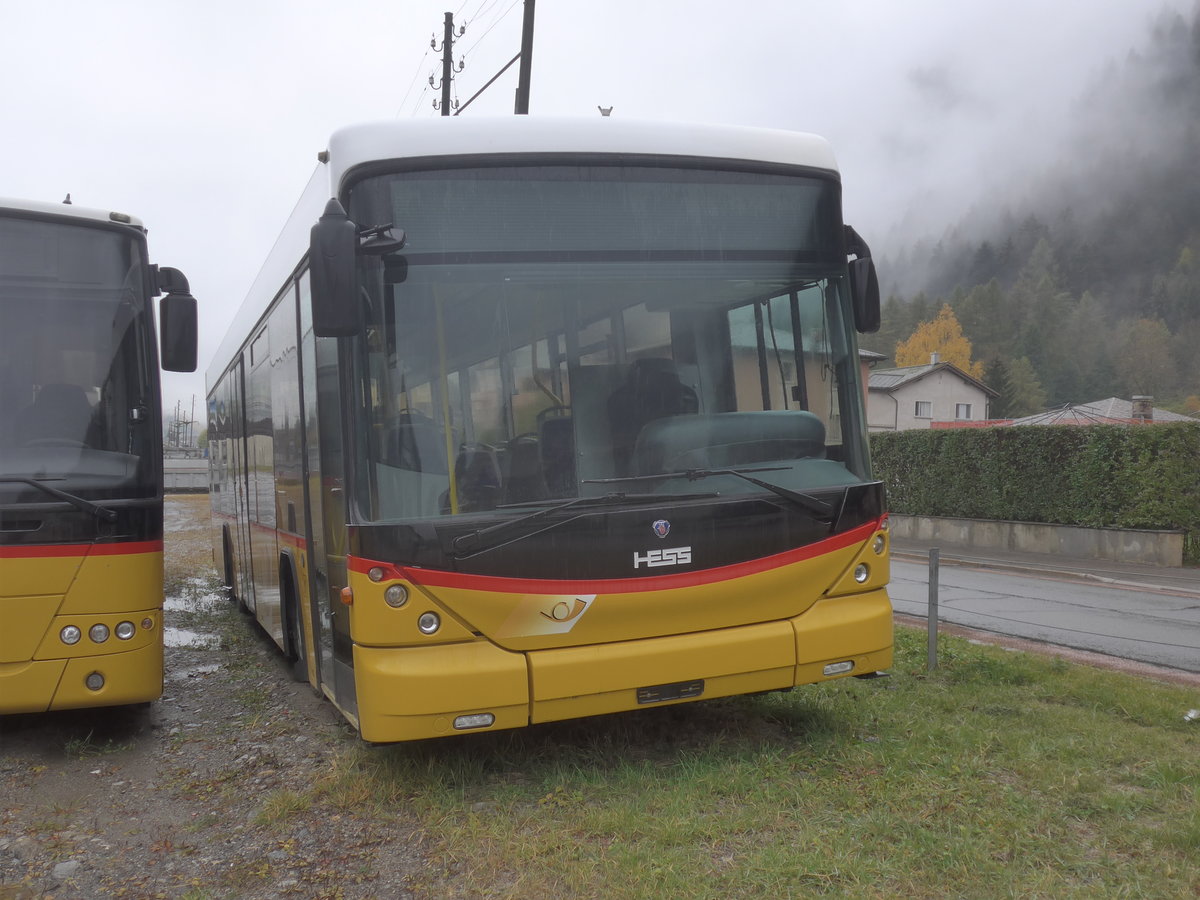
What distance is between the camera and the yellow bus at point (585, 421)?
495 cm

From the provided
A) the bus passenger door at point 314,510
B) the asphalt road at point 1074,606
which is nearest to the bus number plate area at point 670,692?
the bus passenger door at point 314,510

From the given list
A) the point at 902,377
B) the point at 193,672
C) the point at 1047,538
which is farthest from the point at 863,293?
the point at 902,377

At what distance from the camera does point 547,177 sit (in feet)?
17.4

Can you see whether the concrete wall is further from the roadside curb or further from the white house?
the white house

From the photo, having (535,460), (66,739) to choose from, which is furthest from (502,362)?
(66,739)

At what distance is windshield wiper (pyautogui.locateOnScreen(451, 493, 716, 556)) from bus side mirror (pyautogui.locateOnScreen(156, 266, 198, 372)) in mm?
2806

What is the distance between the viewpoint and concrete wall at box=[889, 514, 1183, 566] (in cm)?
1811

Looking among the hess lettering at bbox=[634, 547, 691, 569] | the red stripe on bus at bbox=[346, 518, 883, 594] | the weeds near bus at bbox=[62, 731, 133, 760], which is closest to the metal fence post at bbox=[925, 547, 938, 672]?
the red stripe on bus at bbox=[346, 518, 883, 594]

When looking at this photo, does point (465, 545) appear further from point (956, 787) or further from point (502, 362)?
point (956, 787)

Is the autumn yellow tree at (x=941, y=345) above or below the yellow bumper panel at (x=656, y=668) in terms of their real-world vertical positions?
above

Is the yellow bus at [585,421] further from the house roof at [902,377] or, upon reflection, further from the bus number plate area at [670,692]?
the house roof at [902,377]

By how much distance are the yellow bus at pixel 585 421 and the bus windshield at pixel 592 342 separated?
1 cm

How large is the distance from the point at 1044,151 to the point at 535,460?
180 metres

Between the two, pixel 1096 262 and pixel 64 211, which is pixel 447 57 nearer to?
pixel 64 211
